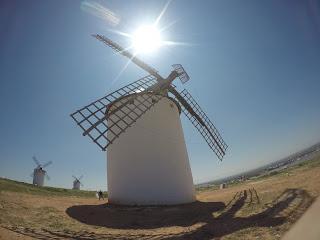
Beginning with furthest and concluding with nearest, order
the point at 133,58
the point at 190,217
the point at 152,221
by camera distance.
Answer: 1. the point at 133,58
2. the point at 190,217
3. the point at 152,221

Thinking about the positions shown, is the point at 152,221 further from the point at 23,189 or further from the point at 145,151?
the point at 23,189

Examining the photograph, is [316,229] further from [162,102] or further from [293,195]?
[162,102]

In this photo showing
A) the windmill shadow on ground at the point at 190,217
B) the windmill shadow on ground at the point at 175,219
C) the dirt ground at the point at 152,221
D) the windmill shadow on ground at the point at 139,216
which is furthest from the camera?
the windmill shadow on ground at the point at 139,216

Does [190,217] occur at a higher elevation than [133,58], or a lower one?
lower

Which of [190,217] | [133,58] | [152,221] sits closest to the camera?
[152,221]

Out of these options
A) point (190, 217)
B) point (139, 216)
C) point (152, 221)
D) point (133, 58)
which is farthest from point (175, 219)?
point (133, 58)

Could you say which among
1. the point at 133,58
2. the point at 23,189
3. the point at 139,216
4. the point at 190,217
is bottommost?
the point at 190,217

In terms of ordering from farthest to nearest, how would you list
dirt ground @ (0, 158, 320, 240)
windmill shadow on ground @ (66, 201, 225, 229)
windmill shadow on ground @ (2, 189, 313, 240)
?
windmill shadow on ground @ (66, 201, 225, 229) → windmill shadow on ground @ (2, 189, 313, 240) → dirt ground @ (0, 158, 320, 240)

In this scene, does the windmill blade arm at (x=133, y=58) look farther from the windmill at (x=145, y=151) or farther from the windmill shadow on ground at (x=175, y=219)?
the windmill shadow on ground at (x=175, y=219)

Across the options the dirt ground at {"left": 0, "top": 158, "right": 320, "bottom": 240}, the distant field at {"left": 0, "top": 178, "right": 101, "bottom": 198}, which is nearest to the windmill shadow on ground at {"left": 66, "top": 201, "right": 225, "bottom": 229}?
the dirt ground at {"left": 0, "top": 158, "right": 320, "bottom": 240}

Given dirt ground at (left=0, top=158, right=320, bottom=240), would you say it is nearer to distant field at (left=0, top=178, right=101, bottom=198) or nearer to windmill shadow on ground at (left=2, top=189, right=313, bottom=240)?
windmill shadow on ground at (left=2, top=189, right=313, bottom=240)

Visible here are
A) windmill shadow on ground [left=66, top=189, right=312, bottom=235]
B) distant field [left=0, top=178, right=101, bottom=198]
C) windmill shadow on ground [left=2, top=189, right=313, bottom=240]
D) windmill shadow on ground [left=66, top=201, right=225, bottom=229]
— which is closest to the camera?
windmill shadow on ground [left=2, top=189, right=313, bottom=240]

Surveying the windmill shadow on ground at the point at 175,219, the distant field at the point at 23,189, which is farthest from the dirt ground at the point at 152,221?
the distant field at the point at 23,189

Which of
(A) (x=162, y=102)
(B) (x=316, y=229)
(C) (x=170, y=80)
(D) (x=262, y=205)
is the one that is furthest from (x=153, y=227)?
(C) (x=170, y=80)
